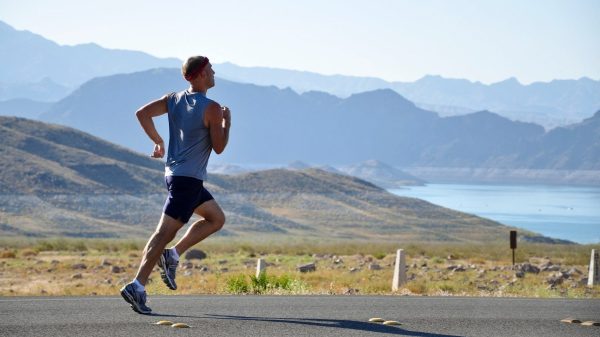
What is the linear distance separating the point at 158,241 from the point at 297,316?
55.8 inches

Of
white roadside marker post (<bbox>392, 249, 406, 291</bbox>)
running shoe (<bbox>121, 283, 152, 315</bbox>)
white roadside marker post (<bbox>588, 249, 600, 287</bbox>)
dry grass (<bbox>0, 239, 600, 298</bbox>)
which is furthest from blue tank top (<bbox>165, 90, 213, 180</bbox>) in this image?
white roadside marker post (<bbox>588, 249, 600, 287</bbox>)

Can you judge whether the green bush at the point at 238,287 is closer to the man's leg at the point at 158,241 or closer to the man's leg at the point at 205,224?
the man's leg at the point at 205,224

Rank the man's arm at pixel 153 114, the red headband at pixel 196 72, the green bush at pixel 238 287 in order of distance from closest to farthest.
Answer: the red headband at pixel 196 72
the man's arm at pixel 153 114
the green bush at pixel 238 287

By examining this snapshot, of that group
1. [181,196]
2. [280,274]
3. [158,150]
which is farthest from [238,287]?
[280,274]

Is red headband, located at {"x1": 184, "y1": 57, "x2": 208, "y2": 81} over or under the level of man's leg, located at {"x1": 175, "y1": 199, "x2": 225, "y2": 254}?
over

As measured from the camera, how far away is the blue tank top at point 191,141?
29.1ft

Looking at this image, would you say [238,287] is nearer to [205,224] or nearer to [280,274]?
[205,224]

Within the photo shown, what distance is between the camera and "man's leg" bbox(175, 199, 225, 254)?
30.0ft

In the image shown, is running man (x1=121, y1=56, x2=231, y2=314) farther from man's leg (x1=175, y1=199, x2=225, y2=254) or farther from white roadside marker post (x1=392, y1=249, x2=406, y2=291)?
white roadside marker post (x1=392, y1=249, x2=406, y2=291)

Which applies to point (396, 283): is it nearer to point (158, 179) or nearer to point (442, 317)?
point (442, 317)

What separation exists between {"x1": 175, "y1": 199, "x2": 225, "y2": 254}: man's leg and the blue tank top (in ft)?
1.07

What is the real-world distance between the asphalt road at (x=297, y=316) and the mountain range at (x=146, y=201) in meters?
76.0

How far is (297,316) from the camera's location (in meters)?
9.42

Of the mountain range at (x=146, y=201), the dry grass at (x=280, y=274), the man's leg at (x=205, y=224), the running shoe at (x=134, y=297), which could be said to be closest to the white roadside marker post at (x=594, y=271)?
the dry grass at (x=280, y=274)
